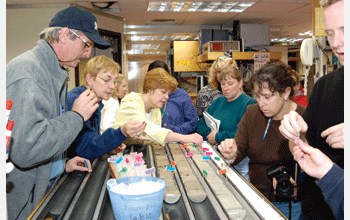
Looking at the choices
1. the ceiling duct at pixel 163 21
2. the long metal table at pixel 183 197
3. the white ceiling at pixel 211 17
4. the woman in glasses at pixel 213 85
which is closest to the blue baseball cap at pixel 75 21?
the long metal table at pixel 183 197

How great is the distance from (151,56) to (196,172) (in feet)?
49.5

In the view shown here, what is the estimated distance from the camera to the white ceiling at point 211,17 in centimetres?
616

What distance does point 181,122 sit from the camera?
3510mm

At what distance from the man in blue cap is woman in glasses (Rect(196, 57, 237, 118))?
185cm

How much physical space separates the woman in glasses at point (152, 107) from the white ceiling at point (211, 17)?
11.5 feet

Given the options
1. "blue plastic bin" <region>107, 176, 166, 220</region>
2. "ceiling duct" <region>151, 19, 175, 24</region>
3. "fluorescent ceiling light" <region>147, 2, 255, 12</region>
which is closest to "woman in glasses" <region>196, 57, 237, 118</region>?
"blue plastic bin" <region>107, 176, 166, 220</region>

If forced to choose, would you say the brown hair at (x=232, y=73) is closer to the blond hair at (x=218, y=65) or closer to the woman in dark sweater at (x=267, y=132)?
the blond hair at (x=218, y=65)

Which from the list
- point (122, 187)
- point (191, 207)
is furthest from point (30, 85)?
point (191, 207)

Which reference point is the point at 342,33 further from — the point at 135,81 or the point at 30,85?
the point at 135,81

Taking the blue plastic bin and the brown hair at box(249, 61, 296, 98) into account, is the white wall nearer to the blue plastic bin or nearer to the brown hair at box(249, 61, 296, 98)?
the brown hair at box(249, 61, 296, 98)

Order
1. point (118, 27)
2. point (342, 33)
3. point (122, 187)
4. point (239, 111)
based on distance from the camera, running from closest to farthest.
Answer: point (342, 33) < point (122, 187) < point (239, 111) < point (118, 27)

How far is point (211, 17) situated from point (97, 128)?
19.3 feet

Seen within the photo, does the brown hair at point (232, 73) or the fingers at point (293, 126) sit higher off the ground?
the brown hair at point (232, 73)

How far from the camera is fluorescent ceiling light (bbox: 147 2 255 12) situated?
6164mm
